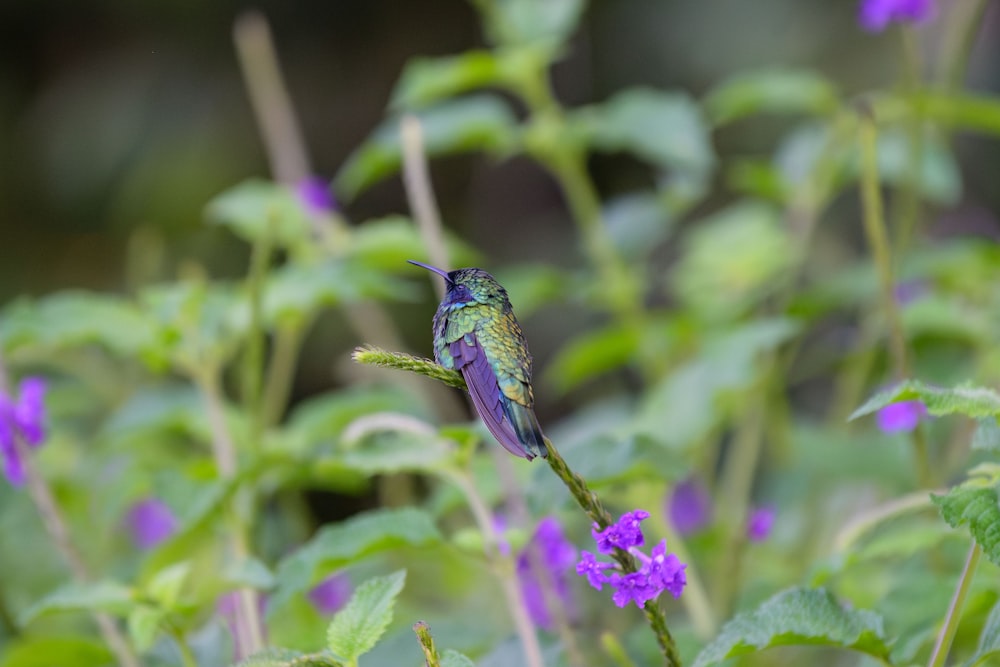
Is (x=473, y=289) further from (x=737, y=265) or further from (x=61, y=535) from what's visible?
(x=737, y=265)

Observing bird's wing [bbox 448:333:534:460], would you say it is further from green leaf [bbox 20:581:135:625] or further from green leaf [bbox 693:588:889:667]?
green leaf [bbox 20:581:135:625]

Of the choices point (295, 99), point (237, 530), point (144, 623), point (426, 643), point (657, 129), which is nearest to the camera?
point (426, 643)

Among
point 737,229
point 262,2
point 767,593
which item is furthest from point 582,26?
point 767,593

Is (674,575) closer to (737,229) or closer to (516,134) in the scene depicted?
(516,134)

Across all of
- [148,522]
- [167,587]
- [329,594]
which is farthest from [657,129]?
[167,587]

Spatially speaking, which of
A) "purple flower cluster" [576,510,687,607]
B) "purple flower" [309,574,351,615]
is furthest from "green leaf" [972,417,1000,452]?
"purple flower" [309,574,351,615]
